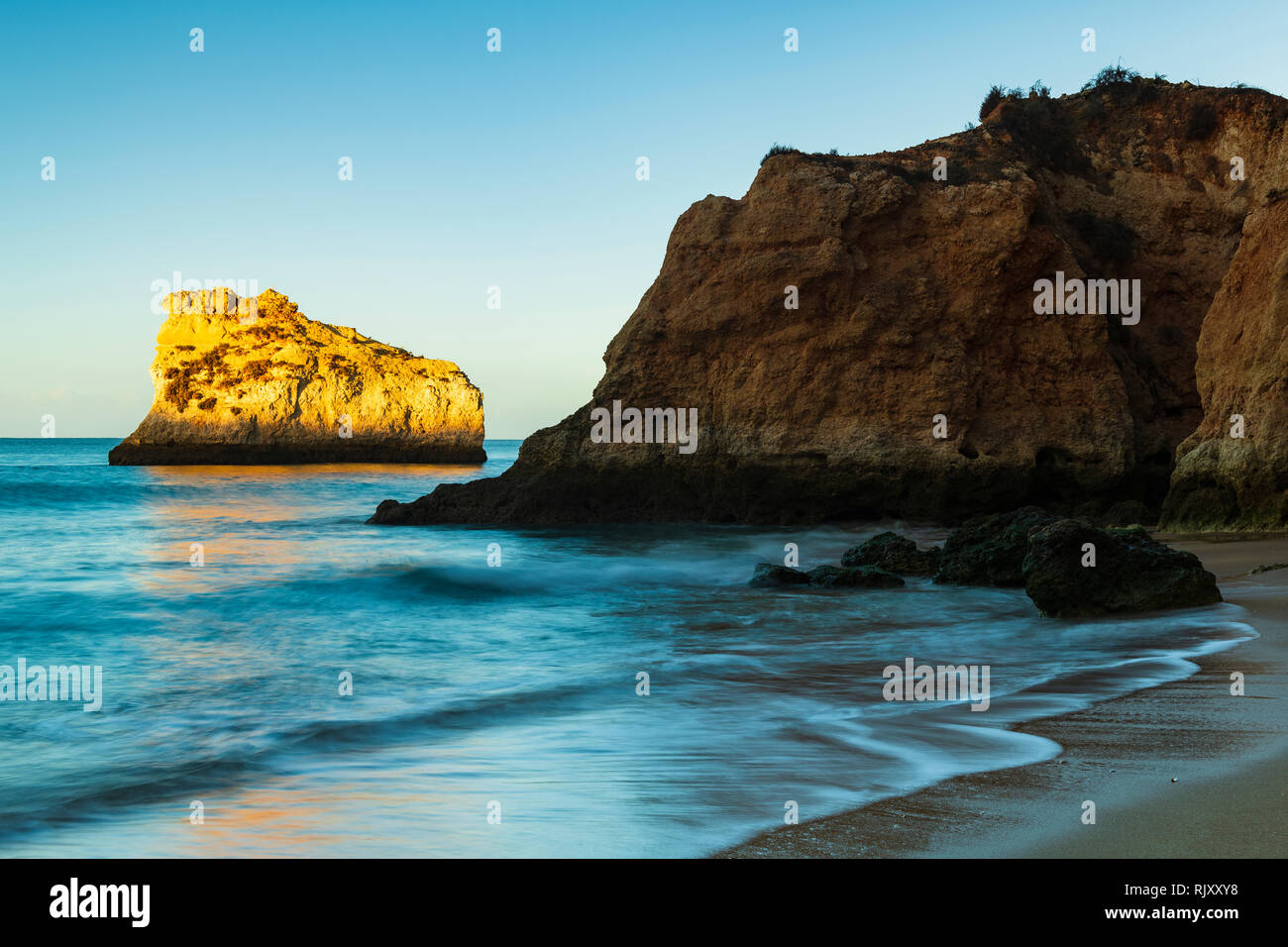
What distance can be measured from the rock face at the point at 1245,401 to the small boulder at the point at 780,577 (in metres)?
5.19

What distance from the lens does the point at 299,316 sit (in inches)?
2987

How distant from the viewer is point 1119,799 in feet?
11.9

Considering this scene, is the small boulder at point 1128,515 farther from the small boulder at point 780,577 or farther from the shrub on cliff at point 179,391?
the shrub on cliff at point 179,391

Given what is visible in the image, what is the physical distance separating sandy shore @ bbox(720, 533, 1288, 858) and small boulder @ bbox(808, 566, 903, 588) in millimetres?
6309

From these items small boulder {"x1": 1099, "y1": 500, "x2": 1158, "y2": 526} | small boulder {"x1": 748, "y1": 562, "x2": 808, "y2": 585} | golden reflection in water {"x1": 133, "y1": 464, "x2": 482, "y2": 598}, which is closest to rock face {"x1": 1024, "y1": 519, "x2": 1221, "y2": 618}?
small boulder {"x1": 748, "y1": 562, "x2": 808, "y2": 585}

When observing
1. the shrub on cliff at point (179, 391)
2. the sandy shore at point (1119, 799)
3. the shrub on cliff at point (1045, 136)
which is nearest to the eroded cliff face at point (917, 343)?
the shrub on cliff at point (1045, 136)

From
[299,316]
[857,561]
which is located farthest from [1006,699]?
[299,316]

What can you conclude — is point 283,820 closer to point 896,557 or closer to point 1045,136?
point 896,557

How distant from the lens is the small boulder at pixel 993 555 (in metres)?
11.1

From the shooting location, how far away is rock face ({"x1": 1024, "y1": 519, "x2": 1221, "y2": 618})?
855cm

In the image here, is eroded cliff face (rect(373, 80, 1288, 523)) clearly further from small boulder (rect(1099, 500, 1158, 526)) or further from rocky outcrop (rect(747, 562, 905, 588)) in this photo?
rocky outcrop (rect(747, 562, 905, 588))

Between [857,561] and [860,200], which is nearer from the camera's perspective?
[857,561]
